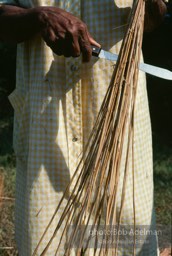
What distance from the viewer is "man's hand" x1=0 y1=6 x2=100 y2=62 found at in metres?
1.44

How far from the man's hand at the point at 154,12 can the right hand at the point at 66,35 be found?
20cm

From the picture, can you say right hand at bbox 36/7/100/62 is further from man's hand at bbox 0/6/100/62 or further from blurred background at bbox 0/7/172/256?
blurred background at bbox 0/7/172/256

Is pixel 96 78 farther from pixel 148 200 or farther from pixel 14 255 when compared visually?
pixel 14 255

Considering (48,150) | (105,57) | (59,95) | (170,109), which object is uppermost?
(105,57)

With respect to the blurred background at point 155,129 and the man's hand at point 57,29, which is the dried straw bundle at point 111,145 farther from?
the blurred background at point 155,129

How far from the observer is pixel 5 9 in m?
1.58

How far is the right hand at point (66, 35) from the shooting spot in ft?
4.73

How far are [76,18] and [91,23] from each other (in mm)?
130

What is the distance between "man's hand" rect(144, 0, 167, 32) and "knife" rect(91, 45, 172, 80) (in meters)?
0.17

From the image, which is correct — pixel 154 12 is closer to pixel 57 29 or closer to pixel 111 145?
pixel 57 29

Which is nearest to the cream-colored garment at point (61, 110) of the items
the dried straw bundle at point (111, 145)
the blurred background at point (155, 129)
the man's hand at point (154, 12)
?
the man's hand at point (154, 12)

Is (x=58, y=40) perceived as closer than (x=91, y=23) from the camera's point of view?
Yes

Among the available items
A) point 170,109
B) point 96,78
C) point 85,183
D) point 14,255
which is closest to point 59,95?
point 96,78

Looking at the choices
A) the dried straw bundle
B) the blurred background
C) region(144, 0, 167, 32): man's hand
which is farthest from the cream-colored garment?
the blurred background
